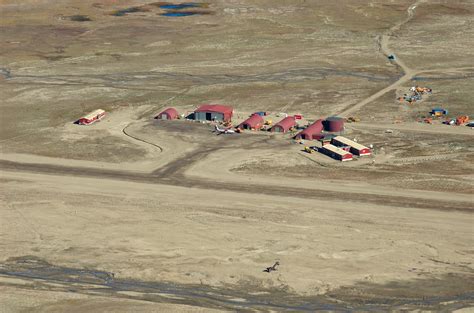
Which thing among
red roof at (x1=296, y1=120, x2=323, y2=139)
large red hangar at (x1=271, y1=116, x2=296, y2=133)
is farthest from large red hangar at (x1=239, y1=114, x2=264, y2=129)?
red roof at (x1=296, y1=120, x2=323, y2=139)

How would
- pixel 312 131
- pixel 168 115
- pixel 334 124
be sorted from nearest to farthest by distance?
pixel 312 131 → pixel 334 124 → pixel 168 115

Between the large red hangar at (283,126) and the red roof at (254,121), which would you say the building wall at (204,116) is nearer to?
the red roof at (254,121)

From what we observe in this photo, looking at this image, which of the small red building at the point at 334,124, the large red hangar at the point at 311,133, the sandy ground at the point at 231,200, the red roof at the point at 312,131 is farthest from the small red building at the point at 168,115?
the small red building at the point at 334,124

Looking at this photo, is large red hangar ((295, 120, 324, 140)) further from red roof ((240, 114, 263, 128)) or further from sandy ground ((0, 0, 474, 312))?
red roof ((240, 114, 263, 128))

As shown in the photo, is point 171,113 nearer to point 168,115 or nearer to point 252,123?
point 168,115

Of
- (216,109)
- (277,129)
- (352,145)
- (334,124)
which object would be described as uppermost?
(334,124)

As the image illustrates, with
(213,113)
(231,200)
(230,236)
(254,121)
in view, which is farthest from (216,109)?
(230,236)
